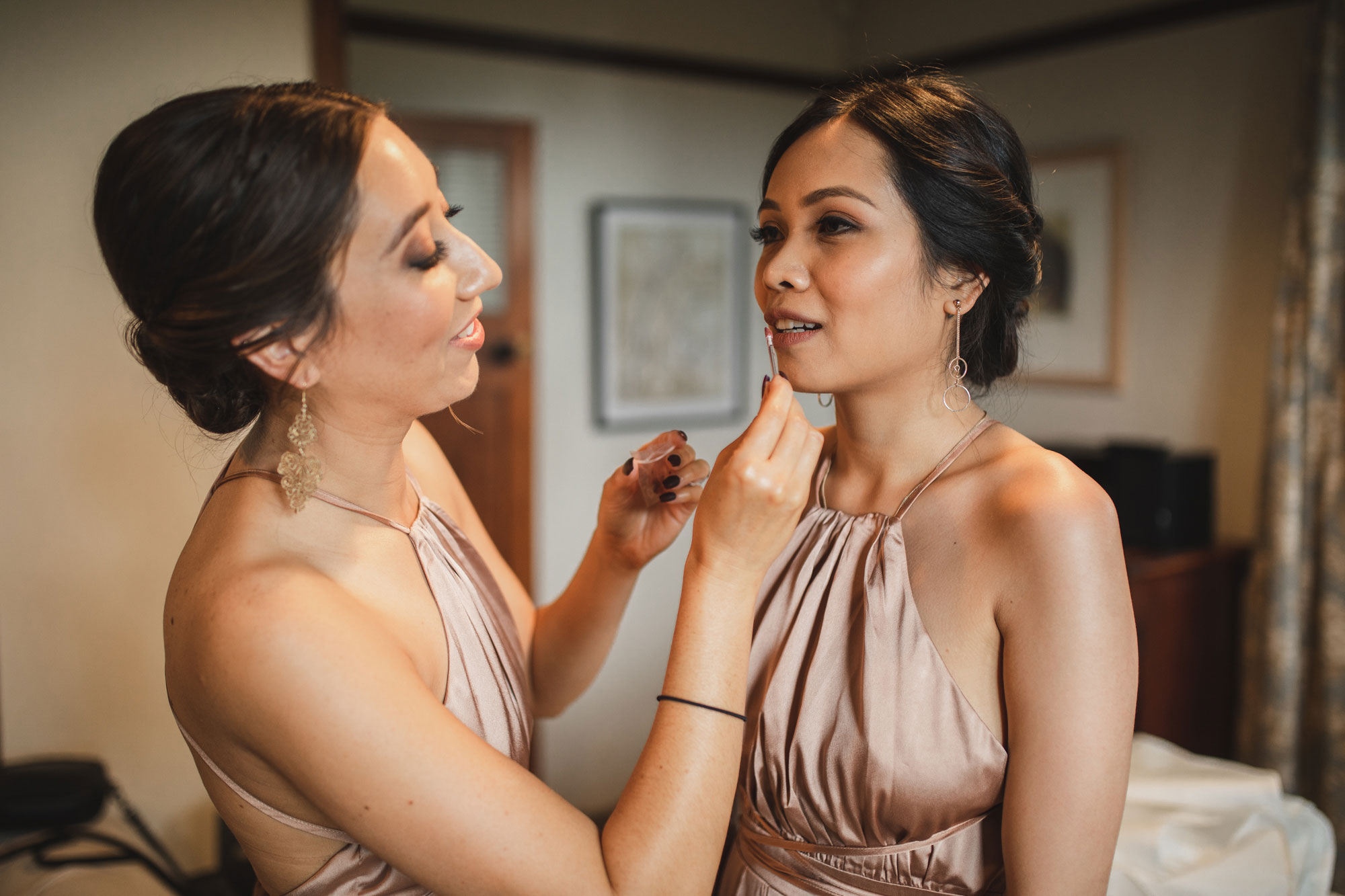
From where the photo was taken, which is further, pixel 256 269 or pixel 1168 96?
pixel 1168 96

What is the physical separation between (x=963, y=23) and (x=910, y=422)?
3.48 metres

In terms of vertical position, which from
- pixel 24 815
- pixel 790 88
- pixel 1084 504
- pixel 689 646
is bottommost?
pixel 24 815

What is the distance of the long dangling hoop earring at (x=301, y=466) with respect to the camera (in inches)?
43.2

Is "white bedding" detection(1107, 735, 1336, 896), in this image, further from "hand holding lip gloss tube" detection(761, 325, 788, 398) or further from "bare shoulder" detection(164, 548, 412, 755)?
"bare shoulder" detection(164, 548, 412, 755)

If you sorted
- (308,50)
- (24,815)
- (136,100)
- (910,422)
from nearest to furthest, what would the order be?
(910,422)
(24,815)
(136,100)
(308,50)

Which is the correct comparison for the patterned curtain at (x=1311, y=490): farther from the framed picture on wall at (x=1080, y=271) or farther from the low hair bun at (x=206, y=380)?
the low hair bun at (x=206, y=380)

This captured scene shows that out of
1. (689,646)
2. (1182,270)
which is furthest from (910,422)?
(1182,270)

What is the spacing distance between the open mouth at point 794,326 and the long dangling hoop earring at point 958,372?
8.4 inches

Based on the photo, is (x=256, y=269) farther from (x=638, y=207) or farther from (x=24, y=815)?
(x=638, y=207)

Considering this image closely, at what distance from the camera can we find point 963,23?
4.16 meters

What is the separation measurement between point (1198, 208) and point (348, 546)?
11.1 ft

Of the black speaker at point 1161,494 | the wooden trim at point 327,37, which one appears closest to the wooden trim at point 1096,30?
the black speaker at point 1161,494

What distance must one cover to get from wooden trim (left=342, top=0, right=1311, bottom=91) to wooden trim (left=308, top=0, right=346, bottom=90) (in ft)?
2.58

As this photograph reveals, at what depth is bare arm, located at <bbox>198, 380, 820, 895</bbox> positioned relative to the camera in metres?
0.95
